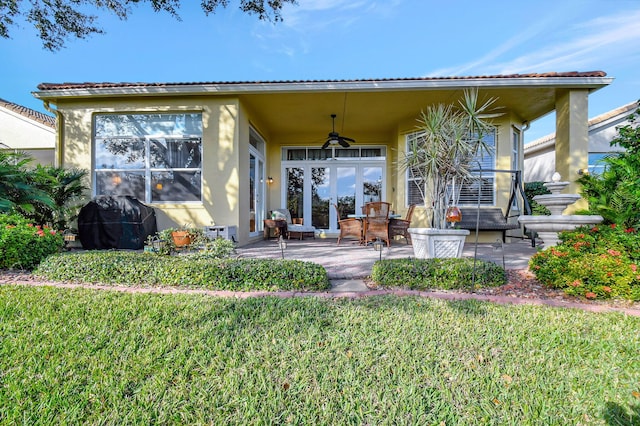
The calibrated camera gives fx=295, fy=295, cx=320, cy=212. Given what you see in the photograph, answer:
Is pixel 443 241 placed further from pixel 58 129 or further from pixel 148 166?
pixel 58 129

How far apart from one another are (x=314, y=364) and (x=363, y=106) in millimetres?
6609

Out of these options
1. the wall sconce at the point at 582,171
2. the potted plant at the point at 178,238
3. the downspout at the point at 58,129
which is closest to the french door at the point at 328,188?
the potted plant at the point at 178,238

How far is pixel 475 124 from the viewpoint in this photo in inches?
169

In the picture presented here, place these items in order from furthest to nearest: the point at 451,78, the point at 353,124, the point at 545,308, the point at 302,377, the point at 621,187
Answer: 1. the point at 353,124
2. the point at 451,78
3. the point at 621,187
4. the point at 545,308
5. the point at 302,377

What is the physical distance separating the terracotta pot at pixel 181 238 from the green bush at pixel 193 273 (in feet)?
5.79

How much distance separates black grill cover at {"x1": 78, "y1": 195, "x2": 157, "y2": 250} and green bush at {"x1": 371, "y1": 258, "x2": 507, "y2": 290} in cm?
477

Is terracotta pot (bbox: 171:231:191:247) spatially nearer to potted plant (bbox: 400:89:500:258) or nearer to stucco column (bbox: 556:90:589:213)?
potted plant (bbox: 400:89:500:258)

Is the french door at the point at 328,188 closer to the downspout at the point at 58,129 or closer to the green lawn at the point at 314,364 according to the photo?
the downspout at the point at 58,129

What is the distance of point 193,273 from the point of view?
333 cm

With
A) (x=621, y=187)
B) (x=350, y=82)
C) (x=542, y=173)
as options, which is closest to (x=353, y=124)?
(x=350, y=82)

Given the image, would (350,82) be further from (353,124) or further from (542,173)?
(542,173)

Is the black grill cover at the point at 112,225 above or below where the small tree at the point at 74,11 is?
below

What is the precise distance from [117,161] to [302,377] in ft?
23.4

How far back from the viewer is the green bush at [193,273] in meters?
3.22
